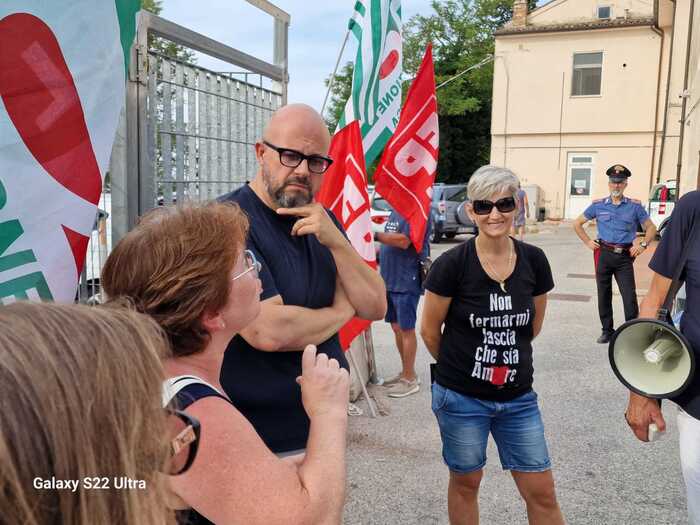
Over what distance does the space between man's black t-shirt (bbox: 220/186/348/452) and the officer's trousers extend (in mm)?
5685

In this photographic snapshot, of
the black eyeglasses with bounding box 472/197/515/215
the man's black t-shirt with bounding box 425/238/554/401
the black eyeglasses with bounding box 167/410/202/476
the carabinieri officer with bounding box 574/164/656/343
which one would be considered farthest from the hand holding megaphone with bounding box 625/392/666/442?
the carabinieri officer with bounding box 574/164/656/343

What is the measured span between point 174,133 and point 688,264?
212 centimetres

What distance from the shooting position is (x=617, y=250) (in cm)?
727

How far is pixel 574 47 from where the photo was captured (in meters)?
26.6

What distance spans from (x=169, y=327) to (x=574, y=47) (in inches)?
1125

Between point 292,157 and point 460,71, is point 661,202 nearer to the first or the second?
point 292,157

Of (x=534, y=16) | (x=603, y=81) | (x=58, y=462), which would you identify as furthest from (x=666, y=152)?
(x=58, y=462)

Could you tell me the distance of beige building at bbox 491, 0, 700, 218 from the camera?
25.5 m

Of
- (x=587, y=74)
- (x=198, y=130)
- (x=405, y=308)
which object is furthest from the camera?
(x=587, y=74)

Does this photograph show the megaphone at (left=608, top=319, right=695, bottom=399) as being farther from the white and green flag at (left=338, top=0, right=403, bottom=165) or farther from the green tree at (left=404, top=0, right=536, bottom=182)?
the green tree at (left=404, top=0, right=536, bottom=182)

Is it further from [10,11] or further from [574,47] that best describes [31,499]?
[574,47]

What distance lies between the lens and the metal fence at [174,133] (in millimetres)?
2461

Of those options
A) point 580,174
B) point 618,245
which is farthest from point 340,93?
point 618,245

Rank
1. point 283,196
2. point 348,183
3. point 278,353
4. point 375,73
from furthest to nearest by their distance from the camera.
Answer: point 375,73, point 348,183, point 283,196, point 278,353
